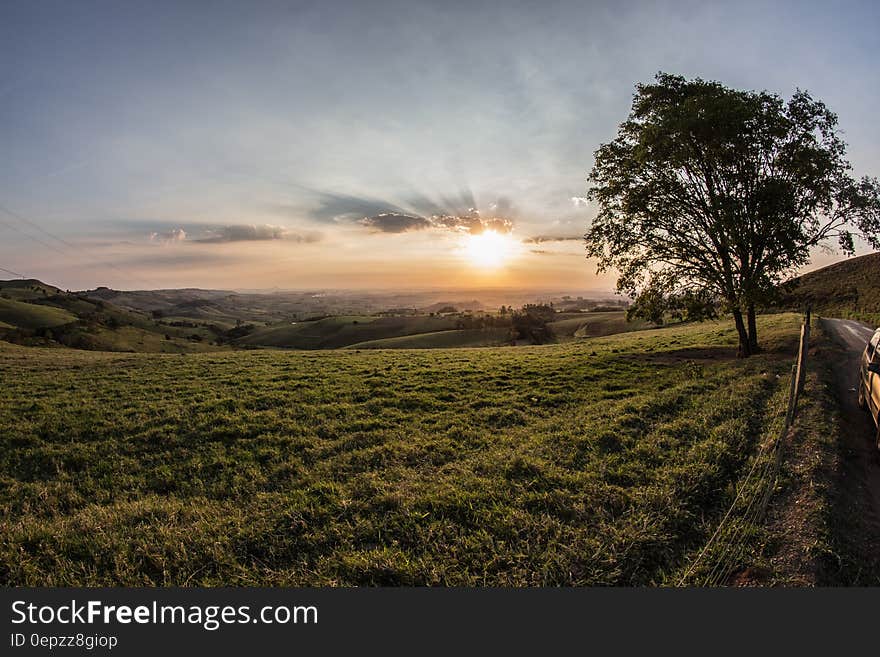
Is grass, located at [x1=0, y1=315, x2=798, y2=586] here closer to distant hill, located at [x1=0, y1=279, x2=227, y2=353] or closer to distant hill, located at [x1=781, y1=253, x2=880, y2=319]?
distant hill, located at [x1=781, y1=253, x2=880, y2=319]

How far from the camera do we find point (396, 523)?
593cm

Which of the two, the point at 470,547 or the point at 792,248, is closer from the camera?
the point at 470,547

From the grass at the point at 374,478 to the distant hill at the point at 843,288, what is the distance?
5463 cm

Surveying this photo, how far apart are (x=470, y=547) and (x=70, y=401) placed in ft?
54.3

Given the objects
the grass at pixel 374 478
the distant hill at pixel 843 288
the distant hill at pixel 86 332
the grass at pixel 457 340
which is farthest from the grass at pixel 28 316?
the distant hill at pixel 843 288

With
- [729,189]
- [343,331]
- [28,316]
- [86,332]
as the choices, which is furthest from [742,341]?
[28,316]

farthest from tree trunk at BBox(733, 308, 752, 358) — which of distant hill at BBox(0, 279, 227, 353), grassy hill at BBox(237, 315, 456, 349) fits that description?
grassy hill at BBox(237, 315, 456, 349)

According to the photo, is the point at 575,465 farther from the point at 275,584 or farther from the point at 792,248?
the point at 792,248

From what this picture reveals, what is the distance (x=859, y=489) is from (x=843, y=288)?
86777mm

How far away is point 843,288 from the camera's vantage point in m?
64.8

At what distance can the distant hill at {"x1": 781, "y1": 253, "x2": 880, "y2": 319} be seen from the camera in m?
53.5

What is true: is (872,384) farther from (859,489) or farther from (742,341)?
(742,341)

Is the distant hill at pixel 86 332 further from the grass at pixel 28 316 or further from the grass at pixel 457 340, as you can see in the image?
the grass at pixel 457 340

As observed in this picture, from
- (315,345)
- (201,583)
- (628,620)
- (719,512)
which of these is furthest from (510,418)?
(315,345)
